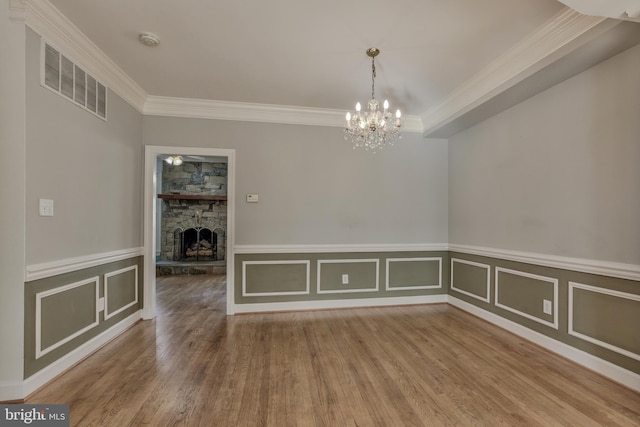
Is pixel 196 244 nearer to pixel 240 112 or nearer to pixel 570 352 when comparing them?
pixel 240 112

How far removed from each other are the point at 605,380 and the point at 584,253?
0.96m

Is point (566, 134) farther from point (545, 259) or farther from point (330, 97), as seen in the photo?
point (330, 97)

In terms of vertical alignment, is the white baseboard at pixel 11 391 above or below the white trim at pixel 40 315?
below

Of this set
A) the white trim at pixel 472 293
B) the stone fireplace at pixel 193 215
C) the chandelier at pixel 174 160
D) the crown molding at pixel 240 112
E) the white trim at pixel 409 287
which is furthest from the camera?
the stone fireplace at pixel 193 215

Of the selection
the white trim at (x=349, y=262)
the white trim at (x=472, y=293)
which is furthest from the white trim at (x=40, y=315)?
the white trim at (x=472, y=293)

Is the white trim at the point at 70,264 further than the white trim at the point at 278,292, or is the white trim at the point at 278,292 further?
the white trim at the point at 278,292

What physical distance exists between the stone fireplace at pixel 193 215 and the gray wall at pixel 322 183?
3.47 meters

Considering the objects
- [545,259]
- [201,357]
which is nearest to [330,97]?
[545,259]

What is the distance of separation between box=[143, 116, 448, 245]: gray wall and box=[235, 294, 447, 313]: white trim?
2.66ft

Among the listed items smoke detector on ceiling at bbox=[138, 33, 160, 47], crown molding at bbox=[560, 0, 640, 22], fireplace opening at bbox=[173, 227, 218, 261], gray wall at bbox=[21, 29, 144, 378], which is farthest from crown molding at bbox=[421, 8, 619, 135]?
fireplace opening at bbox=[173, 227, 218, 261]

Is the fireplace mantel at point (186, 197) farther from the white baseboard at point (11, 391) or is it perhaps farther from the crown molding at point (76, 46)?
the white baseboard at point (11, 391)

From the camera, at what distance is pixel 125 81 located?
3.04 meters

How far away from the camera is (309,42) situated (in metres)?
2.42

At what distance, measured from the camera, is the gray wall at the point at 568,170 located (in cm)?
214
